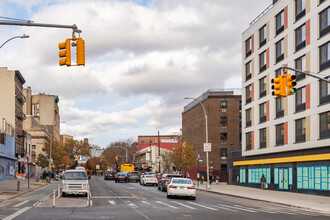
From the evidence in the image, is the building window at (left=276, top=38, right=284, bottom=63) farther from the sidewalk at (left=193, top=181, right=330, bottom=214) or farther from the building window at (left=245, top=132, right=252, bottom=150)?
the sidewalk at (left=193, top=181, right=330, bottom=214)

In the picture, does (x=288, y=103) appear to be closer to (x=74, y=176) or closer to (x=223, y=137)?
(x=74, y=176)

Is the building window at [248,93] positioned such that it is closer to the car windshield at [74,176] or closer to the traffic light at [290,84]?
the car windshield at [74,176]

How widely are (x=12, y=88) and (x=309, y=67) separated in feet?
145

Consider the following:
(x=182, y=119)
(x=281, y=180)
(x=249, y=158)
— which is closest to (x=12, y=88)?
(x=249, y=158)

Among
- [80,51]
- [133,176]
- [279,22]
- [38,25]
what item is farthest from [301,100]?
[38,25]

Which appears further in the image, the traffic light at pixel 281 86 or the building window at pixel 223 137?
the building window at pixel 223 137

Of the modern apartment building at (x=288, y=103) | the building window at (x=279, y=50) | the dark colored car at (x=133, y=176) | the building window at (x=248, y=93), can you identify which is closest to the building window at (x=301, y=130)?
the modern apartment building at (x=288, y=103)

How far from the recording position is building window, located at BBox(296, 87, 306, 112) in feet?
145

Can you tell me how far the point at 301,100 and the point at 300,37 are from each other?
6.07 metres

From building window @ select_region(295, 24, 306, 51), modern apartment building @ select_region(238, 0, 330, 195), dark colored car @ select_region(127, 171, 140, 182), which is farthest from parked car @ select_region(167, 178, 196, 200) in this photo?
dark colored car @ select_region(127, 171, 140, 182)

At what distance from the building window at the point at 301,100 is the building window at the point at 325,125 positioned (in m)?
3.42

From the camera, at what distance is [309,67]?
42.8 metres

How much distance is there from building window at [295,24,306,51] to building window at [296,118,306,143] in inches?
276

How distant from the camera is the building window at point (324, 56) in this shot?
131 ft
